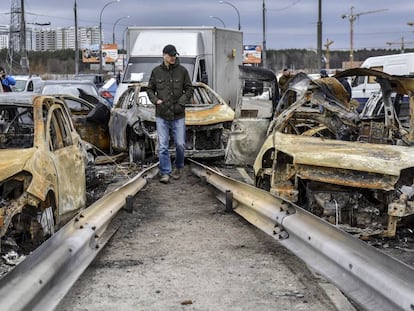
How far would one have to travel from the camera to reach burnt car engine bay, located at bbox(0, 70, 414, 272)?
6664 millimetres

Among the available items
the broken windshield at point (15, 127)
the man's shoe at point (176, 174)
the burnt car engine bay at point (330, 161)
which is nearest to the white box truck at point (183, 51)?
the man's shoe at point (176, 174)

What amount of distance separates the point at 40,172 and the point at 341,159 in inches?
118

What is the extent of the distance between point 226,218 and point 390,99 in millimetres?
3158

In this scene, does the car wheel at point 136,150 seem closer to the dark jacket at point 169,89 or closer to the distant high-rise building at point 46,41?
the dark jacket at point 169,89

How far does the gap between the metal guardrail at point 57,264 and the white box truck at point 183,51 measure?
12.0m

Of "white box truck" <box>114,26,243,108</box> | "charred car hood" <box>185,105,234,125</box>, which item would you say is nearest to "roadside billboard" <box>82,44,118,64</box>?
"white box truck" <box>114,26,243,108</box>

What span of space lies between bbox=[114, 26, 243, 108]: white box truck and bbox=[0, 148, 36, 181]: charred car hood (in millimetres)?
11064

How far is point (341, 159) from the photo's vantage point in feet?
22.7

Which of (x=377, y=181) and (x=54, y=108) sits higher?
(x=54, y=108)

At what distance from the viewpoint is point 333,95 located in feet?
29.5

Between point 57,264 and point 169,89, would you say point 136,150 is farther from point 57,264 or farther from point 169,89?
point 57,264

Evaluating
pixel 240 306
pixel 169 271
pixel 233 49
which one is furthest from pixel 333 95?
pixel 233 49

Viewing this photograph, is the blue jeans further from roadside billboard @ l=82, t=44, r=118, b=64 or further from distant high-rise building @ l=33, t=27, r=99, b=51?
distant high-rise building @ l=33, t=27, r=99, b=51

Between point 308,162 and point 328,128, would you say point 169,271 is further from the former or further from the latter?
point 328,128
